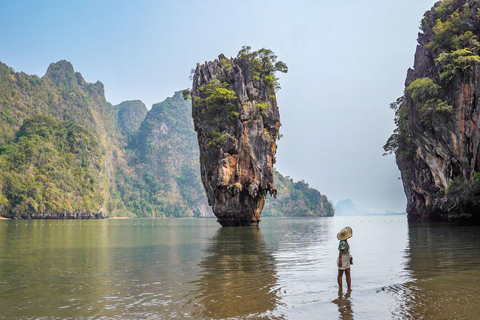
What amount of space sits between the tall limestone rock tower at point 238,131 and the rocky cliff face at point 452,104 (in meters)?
16.3

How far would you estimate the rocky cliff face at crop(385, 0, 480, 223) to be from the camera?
34.9 metres

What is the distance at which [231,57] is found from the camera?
172 feet

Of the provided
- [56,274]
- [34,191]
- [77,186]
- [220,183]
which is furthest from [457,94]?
[77,186]

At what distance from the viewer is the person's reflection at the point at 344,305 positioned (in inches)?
324

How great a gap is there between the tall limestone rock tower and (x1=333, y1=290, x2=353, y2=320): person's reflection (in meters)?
35.2

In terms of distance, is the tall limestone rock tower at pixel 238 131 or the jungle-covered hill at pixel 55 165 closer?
the tall limestone rock tower at pixel 238 131

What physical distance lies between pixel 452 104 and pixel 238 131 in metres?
21.9

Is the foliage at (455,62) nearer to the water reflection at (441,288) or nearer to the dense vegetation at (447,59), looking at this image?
the dense vegetation at (447,59)

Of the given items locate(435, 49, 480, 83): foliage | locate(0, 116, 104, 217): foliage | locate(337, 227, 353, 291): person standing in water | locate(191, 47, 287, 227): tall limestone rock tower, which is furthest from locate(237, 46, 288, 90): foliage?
locate(0, 116, 104, 217): foliage

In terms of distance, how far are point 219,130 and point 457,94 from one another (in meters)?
24.8

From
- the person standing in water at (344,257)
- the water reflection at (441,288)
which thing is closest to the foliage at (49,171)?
the water reflection at (441,288)

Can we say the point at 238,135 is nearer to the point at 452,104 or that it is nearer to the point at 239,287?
the point at 452,104

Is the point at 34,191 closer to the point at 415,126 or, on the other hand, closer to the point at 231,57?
the point at 231,57

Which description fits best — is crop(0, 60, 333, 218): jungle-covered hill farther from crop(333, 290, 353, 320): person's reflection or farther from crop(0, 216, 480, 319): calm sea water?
crop(333, 290, 353, 320): person's reflection
